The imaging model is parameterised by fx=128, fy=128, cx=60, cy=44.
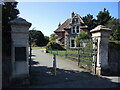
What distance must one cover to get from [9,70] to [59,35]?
2894cm

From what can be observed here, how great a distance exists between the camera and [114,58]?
8.41 m

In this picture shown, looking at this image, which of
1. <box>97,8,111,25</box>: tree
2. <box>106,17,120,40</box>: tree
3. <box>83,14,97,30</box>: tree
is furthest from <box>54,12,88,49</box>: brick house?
<box>97,8,111,25</box>: tree

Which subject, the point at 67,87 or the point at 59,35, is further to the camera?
the point at 59,35

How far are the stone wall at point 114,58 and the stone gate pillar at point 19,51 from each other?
533 cm

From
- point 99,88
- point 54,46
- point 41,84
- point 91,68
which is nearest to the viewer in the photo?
point 99,88

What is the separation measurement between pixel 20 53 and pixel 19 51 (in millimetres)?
105

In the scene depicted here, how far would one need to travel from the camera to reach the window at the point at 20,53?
19.7ft

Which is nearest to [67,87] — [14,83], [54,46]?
[14,83]

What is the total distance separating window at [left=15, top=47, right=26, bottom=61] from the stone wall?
5.39 m

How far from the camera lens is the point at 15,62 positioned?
5.97m

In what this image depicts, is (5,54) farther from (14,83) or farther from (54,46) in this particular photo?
(54,46)

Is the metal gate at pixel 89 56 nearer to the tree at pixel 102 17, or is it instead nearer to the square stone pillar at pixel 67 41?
the square stone pillar at pixel 67 41

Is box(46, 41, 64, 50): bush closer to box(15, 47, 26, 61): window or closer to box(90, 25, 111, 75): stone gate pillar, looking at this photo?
box(90, 25, 111, 75): stone gate pillar

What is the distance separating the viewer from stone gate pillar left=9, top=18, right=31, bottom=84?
5.92m
